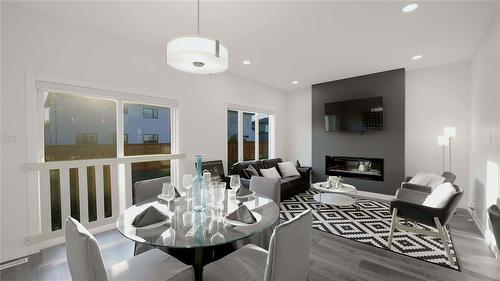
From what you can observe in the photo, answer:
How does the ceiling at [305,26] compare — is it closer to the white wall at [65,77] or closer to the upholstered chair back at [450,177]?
the white wall at [65,77]

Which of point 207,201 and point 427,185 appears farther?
point 427,185

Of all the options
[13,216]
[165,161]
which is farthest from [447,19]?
[13,216]

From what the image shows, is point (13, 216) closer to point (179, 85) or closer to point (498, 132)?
point (179, 85)

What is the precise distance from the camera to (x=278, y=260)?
110 cm

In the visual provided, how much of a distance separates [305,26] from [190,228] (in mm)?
2643

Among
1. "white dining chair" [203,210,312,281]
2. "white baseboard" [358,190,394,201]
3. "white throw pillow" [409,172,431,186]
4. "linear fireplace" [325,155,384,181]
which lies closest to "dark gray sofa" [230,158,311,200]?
"linear fireplace" [325,155,384,181]

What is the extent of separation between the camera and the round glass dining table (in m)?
1.27

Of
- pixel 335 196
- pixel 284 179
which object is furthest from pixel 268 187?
pixel 335 196

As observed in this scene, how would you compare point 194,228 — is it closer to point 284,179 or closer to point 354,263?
point 354,263

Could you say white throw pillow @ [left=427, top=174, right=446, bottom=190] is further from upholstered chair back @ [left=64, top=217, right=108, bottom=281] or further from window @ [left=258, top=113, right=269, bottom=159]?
upholstered chair back @ [left=64, top=217, right=108, bottom=281]

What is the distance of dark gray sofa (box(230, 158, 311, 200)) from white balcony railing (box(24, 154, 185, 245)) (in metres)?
1.48

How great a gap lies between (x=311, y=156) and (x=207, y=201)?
449 centimetres

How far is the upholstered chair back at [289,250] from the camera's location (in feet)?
3.58

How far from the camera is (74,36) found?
2.64 metres
